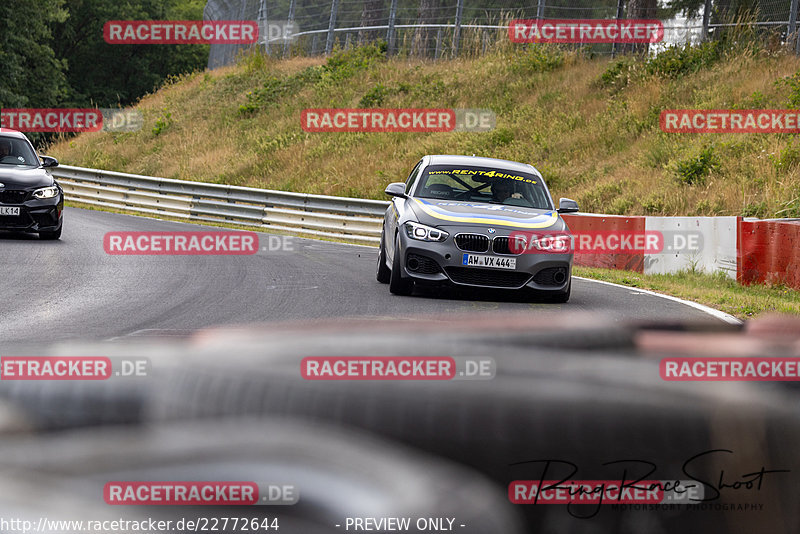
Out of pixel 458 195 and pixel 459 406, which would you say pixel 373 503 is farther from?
pixel 458 195

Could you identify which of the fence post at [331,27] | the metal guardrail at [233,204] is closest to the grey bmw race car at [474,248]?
the metal guardrail at [233,204]

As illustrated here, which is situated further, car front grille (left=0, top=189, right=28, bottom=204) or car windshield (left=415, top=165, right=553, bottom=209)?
car front grille (left=0, top=189, right=28, bottom=204)

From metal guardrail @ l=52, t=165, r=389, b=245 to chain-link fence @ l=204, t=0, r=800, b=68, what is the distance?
11.2m

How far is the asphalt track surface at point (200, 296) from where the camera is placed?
768 cm

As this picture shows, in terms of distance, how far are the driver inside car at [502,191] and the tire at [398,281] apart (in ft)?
4.97

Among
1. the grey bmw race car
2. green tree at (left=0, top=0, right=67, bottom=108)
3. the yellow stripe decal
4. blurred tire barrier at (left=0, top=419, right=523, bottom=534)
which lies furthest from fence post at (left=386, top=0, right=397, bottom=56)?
blurred tire barrier at (left=0, top=419, right=523, bottom=534)

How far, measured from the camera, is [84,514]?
2.21 m

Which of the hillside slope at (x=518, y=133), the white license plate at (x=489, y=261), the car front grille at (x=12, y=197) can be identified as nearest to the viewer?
the white license plate at (x=489, y=261)

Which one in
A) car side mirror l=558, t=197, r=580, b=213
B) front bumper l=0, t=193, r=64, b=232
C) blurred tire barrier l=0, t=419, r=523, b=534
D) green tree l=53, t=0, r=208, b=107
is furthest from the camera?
green tree l=53, t=0, r=208, b=107

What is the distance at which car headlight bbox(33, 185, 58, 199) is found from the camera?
14.5 metres

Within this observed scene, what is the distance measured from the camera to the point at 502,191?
1102cm

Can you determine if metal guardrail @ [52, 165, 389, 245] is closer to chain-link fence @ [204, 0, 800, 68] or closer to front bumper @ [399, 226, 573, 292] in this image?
front bumper @ [399, 226, 573, 292]

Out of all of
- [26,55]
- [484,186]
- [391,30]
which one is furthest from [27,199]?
[26,55]

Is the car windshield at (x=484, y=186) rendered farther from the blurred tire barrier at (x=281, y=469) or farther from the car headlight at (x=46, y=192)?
the blurred tire barrier at (x=281, y=469)
